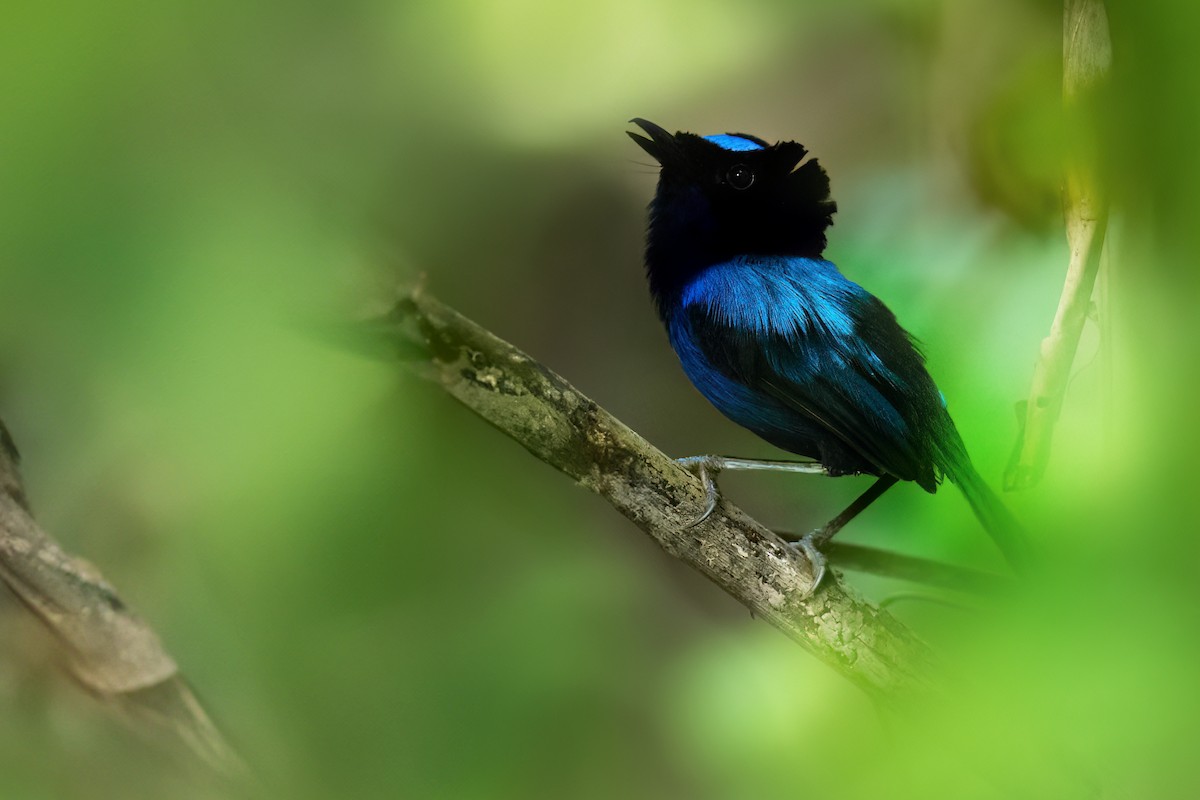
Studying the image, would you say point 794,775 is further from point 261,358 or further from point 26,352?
point 26,352

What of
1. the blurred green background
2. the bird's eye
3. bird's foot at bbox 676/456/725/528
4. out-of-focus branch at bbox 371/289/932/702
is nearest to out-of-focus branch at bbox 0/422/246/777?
the blurred green background

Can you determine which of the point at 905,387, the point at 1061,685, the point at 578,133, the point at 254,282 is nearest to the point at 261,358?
the point at 254,282

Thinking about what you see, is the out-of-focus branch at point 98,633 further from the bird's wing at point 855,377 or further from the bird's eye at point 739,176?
the bird's eye at point 739,176

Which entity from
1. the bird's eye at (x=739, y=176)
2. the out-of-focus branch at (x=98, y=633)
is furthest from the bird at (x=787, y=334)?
the out-of-focus branch at (x=98, y=633)

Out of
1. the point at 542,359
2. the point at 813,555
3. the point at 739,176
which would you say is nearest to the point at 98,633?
the point at 542,359

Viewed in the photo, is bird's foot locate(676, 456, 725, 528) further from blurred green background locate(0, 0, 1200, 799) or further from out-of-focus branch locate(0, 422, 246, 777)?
out-of-focus branch locate(0, 422, 246, 777)

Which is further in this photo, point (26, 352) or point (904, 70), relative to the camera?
point (904, 70)
